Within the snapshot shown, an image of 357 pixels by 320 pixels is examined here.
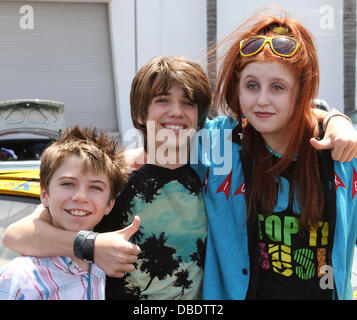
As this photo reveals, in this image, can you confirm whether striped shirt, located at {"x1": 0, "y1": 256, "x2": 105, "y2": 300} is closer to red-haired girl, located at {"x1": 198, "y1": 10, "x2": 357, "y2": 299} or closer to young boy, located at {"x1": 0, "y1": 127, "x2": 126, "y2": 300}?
young boy, located at {"x1": 0, "y1": 127, "x2": 126, "y2": 300}

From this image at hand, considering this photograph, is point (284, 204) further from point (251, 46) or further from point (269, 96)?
point (251, 46)

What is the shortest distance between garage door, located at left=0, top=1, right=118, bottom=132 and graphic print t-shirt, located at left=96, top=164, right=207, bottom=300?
849 cm

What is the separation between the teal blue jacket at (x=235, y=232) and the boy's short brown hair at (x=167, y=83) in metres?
0.29

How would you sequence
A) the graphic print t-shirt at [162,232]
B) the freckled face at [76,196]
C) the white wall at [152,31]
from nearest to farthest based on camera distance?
the freckled face at [76,196]
the graphic print t-shirt at [162,232]
the white wall at [152,31]

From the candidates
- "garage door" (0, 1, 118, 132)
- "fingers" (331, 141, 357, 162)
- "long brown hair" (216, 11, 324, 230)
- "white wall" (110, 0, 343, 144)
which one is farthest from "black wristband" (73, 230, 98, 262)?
"garage door" (0, 1, 118, 132)

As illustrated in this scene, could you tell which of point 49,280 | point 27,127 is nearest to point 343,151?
point 49,280

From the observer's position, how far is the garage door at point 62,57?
927 cm

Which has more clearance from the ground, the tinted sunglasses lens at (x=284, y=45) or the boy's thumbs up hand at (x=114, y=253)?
the tinted sunglasses lens at (x=284, y=45)

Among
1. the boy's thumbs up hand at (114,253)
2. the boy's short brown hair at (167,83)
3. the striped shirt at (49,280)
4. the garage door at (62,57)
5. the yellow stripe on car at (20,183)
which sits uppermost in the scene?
the garage door at (62,57)

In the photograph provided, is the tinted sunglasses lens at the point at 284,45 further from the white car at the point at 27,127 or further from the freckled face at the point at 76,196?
the white car at the point at 27,127

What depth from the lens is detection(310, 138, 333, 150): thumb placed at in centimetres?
131

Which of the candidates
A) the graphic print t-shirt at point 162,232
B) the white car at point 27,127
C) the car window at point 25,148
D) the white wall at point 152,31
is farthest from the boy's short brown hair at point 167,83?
the white wall at point 152,31

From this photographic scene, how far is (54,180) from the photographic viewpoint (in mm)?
1346

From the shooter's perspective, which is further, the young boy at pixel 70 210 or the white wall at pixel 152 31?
the white wall at pixel 152 31
